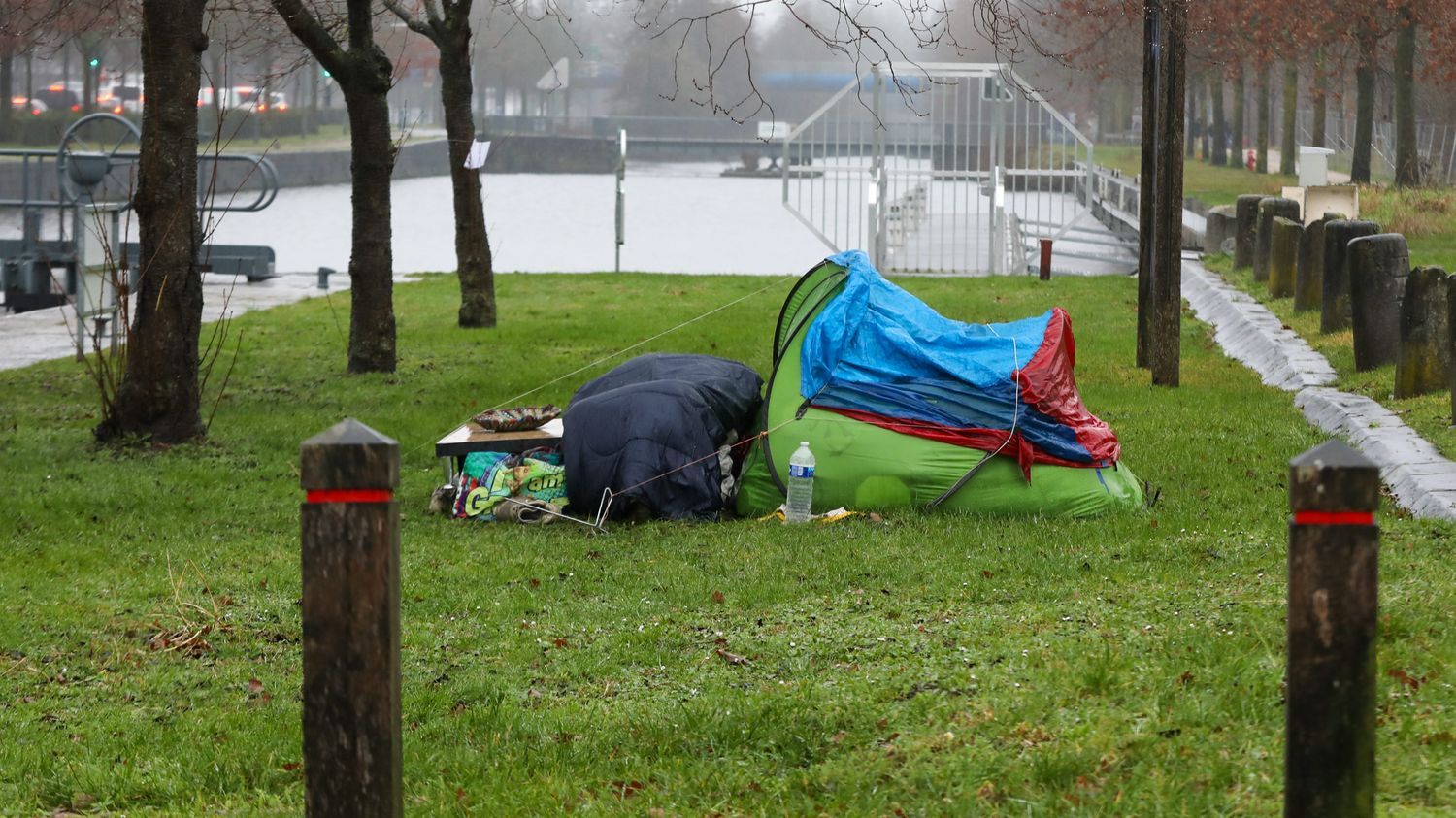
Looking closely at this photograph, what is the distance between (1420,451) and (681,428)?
13.9 feet

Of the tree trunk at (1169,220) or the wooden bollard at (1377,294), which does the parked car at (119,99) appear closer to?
the tree trunk at (1169,220)

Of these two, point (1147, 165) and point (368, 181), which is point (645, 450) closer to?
point (368, 181)

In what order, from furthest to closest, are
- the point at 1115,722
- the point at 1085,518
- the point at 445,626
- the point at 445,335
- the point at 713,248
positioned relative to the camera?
the point at 713,248 → the point at 445,335 → the point at 1085,518 → the point at 445,626 → the point at 1115,722

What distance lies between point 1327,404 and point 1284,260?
301 inches

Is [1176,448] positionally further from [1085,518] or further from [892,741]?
[892,741]

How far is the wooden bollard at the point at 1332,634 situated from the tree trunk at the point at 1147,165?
10081 millimetres

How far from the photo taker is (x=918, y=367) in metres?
9.51

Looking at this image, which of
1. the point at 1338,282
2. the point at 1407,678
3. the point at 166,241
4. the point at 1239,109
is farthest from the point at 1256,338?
the point at 1239,109

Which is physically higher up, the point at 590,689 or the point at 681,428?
the point at 681,428

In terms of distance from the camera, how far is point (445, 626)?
22.5ft

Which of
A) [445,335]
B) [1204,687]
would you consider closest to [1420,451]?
[1204,687]

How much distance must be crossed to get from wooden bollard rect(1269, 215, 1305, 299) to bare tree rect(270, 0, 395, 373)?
33.0ft

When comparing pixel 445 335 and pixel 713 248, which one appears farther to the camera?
pixel 713 248

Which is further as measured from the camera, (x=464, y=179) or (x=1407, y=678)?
(x=464, y=179)
